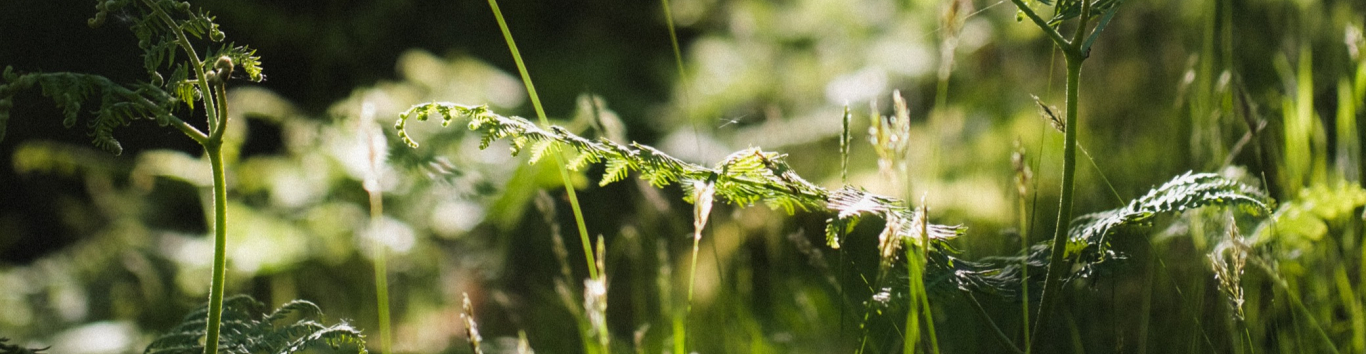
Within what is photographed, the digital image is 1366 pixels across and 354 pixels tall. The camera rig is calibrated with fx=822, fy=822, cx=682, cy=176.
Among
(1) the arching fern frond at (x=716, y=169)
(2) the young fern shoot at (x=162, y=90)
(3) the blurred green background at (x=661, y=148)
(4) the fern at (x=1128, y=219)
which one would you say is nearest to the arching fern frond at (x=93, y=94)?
(2) the young fern shoot at (x=162, y=90)

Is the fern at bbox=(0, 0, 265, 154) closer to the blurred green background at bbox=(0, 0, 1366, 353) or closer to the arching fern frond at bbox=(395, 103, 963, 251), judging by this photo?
the arching fern frond at bbox=(395, 103, 963, 251)

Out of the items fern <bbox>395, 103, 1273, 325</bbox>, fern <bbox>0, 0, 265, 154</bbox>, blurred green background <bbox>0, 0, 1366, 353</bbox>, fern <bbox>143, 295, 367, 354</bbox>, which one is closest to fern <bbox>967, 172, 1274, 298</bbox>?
fern <bbox>395, 103, 1273, 325</bbox>

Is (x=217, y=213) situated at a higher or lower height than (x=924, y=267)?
higher

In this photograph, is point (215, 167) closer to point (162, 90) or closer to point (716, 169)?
point (162, 90)

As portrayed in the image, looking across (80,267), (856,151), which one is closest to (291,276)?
(80,267)

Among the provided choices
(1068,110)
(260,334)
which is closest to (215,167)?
(260,334)

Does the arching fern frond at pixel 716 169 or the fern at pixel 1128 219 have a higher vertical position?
the arching fern frond at pixel 716 169

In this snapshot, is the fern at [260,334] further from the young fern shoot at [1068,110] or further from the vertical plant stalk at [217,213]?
the young fern shoot at [1068,110]
